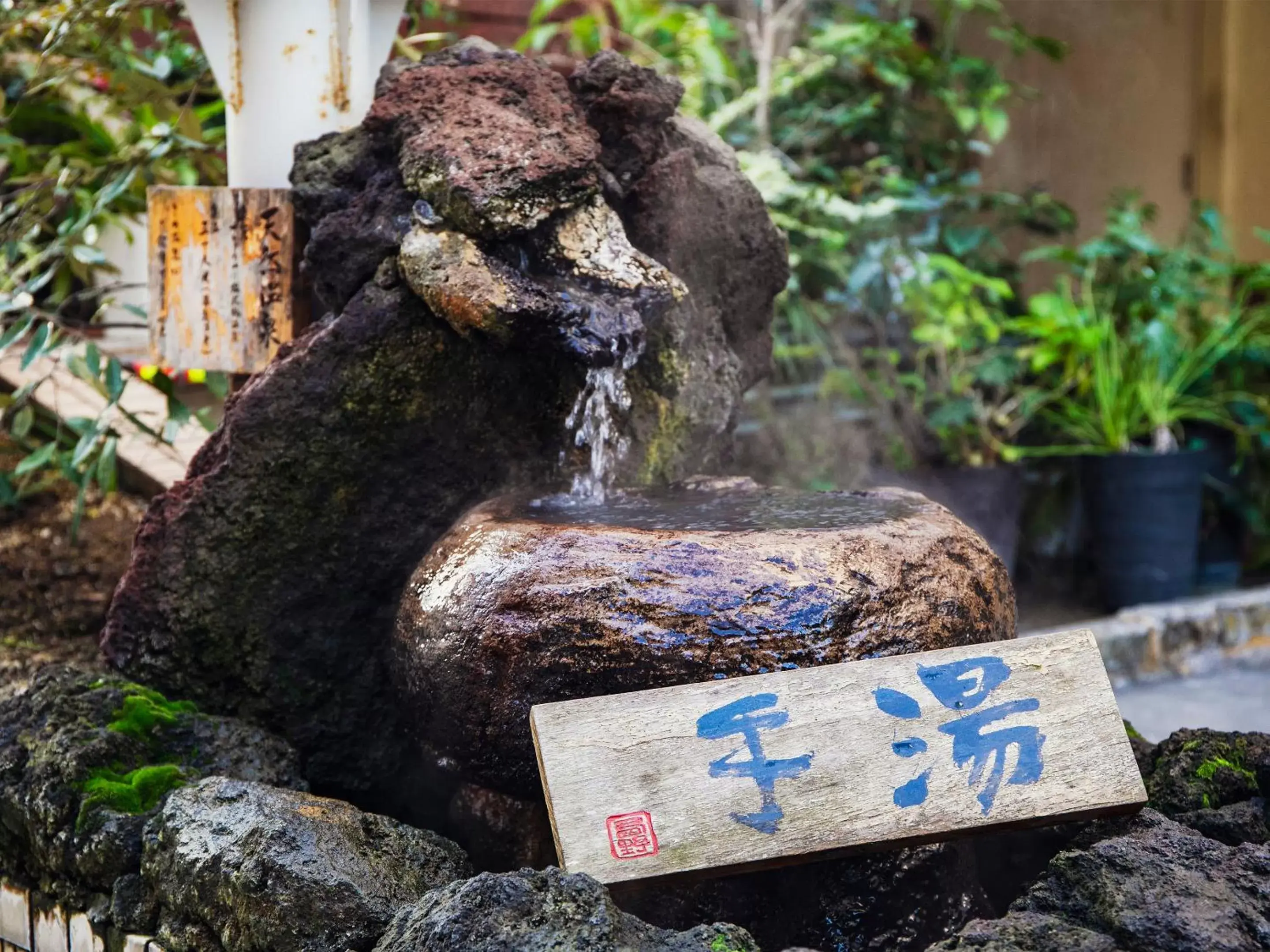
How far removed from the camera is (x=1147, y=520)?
6180 millimetres

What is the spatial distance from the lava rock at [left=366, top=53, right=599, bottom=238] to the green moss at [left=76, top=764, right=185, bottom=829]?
1340 millimetres

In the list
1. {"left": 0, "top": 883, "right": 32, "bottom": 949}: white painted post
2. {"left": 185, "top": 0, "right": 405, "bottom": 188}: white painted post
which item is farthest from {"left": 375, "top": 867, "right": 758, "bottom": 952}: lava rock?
{"left": 185, "top": 0, "right": 405, "bottom": 188}: white painted post

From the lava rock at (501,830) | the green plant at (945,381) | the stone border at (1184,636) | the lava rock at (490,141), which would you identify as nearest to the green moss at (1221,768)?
the lava rock at (501,830)

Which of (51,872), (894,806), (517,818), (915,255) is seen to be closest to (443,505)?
(517,818)

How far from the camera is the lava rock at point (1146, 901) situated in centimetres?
182

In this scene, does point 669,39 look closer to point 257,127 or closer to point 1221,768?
point 257,127

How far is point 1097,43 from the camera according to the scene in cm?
780

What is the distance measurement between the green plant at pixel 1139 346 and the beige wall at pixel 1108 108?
3.84 ft

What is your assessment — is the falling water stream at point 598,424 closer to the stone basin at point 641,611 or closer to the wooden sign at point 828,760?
the stone basin at point 641,611

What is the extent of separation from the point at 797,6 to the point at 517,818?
5.07 m

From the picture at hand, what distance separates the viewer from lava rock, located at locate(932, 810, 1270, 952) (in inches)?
71.7

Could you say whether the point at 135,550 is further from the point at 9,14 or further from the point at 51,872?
the point at 9,14

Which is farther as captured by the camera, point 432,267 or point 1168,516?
point 1168,516

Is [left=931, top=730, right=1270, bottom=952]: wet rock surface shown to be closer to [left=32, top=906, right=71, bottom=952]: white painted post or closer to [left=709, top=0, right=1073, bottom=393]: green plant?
[left=32, top=906, right=71, bottom=952]: white painted post
